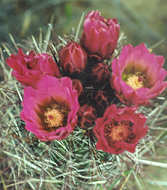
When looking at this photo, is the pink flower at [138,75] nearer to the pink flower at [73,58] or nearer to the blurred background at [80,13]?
the pink flower at [73,58]

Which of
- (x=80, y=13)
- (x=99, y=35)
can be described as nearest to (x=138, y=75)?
(x=99, y=35)

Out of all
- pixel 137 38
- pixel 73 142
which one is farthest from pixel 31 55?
pixel 137 38

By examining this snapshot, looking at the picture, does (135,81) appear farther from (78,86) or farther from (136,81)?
(78,86)

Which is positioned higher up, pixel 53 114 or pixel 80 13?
pixel 80 13

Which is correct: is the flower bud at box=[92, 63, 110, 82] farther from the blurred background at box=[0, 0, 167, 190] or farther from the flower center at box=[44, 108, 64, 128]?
the blurred background at box=[0, 0, 167, 190]

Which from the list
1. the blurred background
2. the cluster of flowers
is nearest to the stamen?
the cluster of flowers

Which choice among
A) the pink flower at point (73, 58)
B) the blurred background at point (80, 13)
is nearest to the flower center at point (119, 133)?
the pink flower at point (73, 58)
